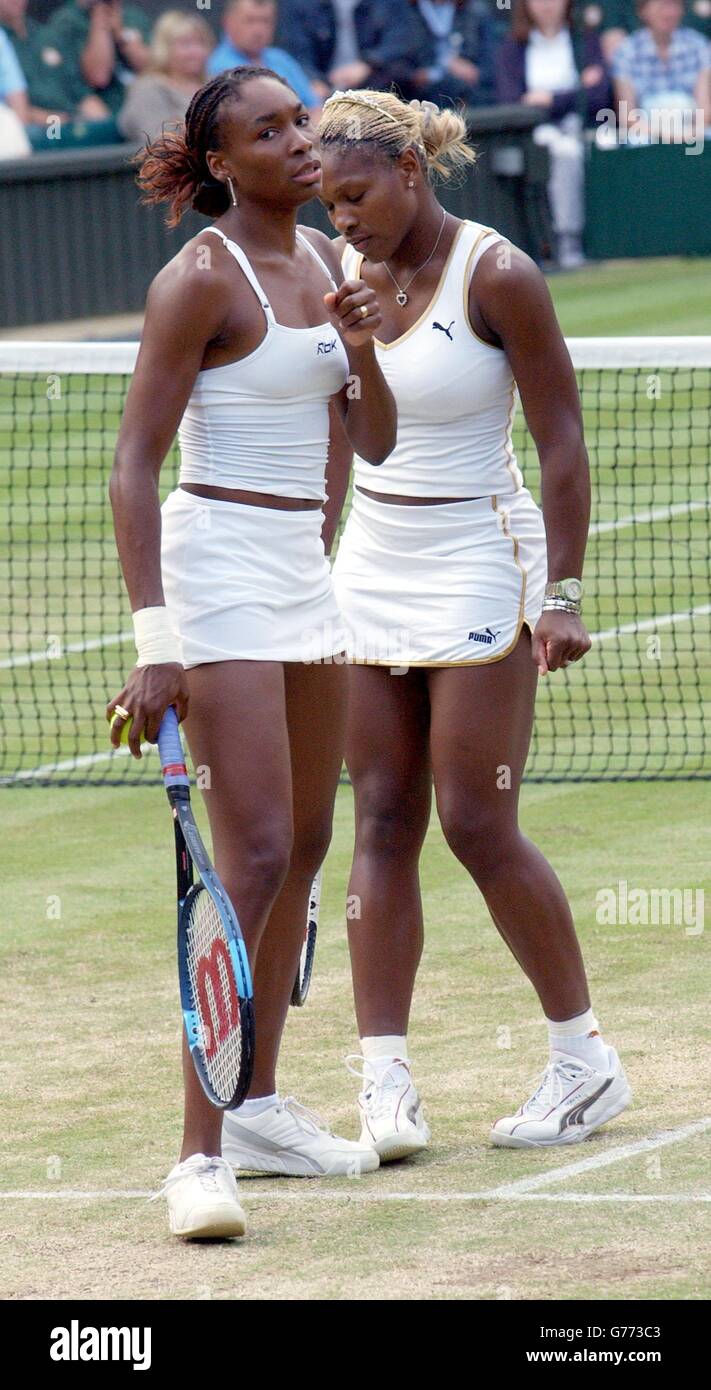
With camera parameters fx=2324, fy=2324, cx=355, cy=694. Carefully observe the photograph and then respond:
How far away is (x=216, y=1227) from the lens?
4355 millimetres

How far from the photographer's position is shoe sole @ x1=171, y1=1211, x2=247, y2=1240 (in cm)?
434

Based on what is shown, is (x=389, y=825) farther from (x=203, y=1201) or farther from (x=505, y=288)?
(x=505, y=288)

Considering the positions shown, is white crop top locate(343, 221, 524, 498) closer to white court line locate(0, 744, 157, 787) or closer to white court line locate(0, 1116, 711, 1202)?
white court line locate(0, 1116, 711, 1202)

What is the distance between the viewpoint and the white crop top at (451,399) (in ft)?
16.4

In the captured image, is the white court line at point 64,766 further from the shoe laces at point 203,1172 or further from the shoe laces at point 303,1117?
the shoe laces at point 203,1172

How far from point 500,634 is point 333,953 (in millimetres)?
1764

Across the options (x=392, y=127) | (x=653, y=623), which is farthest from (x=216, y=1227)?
(x=653, y=623)

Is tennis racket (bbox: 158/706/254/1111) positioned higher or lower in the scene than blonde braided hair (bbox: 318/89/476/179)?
lower

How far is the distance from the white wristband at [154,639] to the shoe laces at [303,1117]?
1.06 metres

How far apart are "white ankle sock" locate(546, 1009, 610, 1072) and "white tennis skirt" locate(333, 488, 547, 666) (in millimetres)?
820

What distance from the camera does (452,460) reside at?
5086mm

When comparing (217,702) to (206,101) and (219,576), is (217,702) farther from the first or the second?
(206,101)

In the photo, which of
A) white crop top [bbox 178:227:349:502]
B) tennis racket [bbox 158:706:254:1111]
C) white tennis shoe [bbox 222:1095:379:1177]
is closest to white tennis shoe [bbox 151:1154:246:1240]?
tennis racket [bbox 158:706:254:1111]

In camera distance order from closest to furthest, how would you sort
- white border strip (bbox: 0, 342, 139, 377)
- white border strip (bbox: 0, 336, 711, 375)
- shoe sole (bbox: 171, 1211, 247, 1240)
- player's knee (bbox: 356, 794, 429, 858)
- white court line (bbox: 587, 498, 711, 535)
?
shoe sole (bbox: 171, 1211, 247, 1240) → player's knee (bbox: 356, 794, 429, 858) → white border strip (bbox: 0, 336, 711, 375) → white border strip (bbox: 0, 342, 139, 377) → white court line (bbox: 587, 498, 711, 535)
